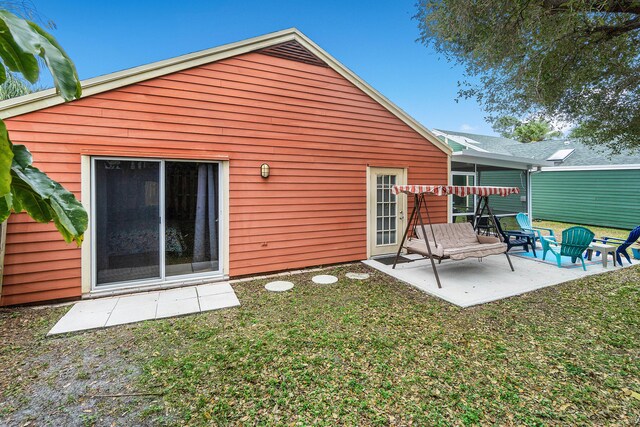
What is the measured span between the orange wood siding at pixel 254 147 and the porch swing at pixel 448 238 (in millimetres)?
1184

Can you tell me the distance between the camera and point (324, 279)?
5.46 meters

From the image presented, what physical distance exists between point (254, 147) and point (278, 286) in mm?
2503

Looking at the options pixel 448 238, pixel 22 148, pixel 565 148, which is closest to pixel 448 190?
pixel 448 238

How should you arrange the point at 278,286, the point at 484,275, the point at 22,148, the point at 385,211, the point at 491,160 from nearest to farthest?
the point at 22,148 < the point at 278,286 < the point at 484,275 < the point at 385,211 < the point at 491,160

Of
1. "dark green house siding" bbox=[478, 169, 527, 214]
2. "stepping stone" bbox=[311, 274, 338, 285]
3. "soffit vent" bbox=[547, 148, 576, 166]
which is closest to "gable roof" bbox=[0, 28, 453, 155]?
"stepping stone" bbox=[311, 274, 338, 285]

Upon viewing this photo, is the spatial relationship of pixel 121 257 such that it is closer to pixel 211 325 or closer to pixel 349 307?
pixel 211 325

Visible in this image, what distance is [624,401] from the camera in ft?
7.66

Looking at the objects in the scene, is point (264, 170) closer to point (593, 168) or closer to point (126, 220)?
point (126, 220)

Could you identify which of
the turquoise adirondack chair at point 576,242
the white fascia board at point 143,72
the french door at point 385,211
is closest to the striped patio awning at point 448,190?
the french door at point 385,211

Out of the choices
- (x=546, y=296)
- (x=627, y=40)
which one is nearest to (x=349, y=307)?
(x=546, y=296)

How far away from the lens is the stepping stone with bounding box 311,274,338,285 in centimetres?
530

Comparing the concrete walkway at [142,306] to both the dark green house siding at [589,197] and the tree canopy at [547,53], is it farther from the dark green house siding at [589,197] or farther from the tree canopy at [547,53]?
the dark green house siding at [589,197]

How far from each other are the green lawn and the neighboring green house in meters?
8.20

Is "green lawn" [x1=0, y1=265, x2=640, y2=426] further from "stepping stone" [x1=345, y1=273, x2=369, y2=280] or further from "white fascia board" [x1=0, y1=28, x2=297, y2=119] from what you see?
"white fascia board" [x1=0, y1=28, x2=297, y2=119]
